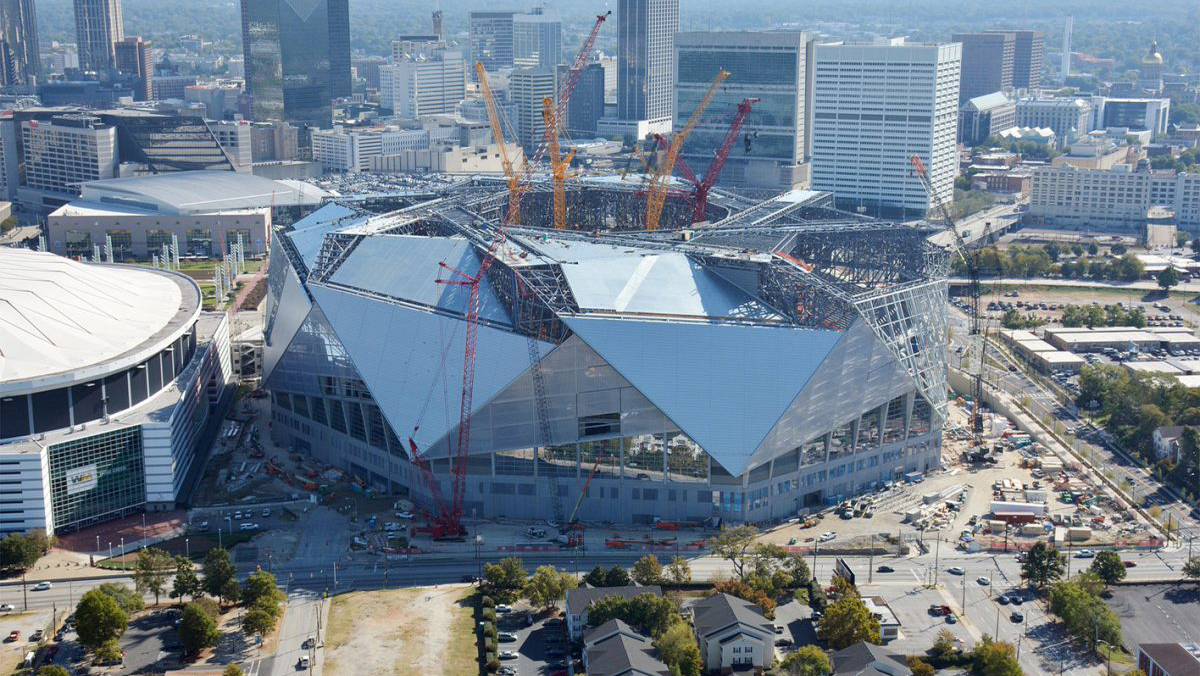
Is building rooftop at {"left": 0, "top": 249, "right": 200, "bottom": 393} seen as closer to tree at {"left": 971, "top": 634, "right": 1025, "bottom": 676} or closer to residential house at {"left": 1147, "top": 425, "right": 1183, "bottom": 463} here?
tree at {"left": 971, "top": 634, "right": 1025, "bottom": 676}

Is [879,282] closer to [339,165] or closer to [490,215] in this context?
[490,215]

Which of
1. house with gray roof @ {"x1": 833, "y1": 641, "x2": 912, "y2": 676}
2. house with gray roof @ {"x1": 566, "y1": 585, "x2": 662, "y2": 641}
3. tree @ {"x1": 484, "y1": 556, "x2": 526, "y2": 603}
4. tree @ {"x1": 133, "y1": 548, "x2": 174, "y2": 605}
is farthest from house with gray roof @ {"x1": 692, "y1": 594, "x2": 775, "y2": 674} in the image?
tree @ {"x1": 133, "y1": 548, "x2": 174, "y2": 605}

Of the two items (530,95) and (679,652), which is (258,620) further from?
(530,95)

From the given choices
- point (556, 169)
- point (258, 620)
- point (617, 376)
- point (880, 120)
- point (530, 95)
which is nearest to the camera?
point (258, 620)

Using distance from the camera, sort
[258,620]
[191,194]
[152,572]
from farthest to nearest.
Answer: [191,194]
[152,572]
[258,620]

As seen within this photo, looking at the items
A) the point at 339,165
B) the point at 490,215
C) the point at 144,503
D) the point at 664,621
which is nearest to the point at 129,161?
the point at 339,165

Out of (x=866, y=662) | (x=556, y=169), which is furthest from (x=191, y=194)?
(x=866, y=662)
